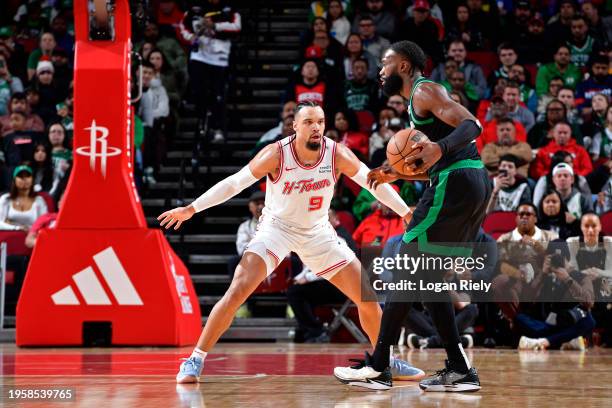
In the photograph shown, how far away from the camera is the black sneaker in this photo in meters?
5.41

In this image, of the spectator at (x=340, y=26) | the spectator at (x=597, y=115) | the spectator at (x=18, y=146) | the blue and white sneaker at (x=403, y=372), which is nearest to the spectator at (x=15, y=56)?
the spectator at (x=18, y=146)

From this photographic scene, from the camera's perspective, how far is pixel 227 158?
1329cm

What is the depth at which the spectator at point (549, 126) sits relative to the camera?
12023mm

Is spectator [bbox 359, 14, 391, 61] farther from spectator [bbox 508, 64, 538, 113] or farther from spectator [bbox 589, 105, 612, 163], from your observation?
spectator [bbox 589, 105, 612, 163]

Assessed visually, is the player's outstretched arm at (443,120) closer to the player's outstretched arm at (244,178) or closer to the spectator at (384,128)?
the player's outstretched arm at (244,178)

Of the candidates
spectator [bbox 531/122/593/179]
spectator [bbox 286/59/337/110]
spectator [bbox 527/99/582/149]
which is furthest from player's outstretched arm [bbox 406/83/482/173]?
spectator [bbox 286/59/337/110]

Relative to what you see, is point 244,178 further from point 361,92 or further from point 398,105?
point 361,92

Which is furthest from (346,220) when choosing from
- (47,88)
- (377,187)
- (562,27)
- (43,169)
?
(377,187)

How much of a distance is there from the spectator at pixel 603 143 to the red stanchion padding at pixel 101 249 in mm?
5697

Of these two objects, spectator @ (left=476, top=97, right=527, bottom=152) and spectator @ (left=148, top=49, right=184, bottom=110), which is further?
spectator @ (left=148, top=49, right=184, bottom=110)

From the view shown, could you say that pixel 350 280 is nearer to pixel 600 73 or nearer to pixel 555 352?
pixel 555 352

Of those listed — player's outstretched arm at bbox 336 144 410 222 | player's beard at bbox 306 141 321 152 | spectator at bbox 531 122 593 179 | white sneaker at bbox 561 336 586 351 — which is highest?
player's beard at bbox 306 141 321 152

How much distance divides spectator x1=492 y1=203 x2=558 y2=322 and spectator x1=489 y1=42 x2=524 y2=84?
3.61 meters

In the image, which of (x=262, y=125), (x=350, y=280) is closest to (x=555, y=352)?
(x=350, y=280)
